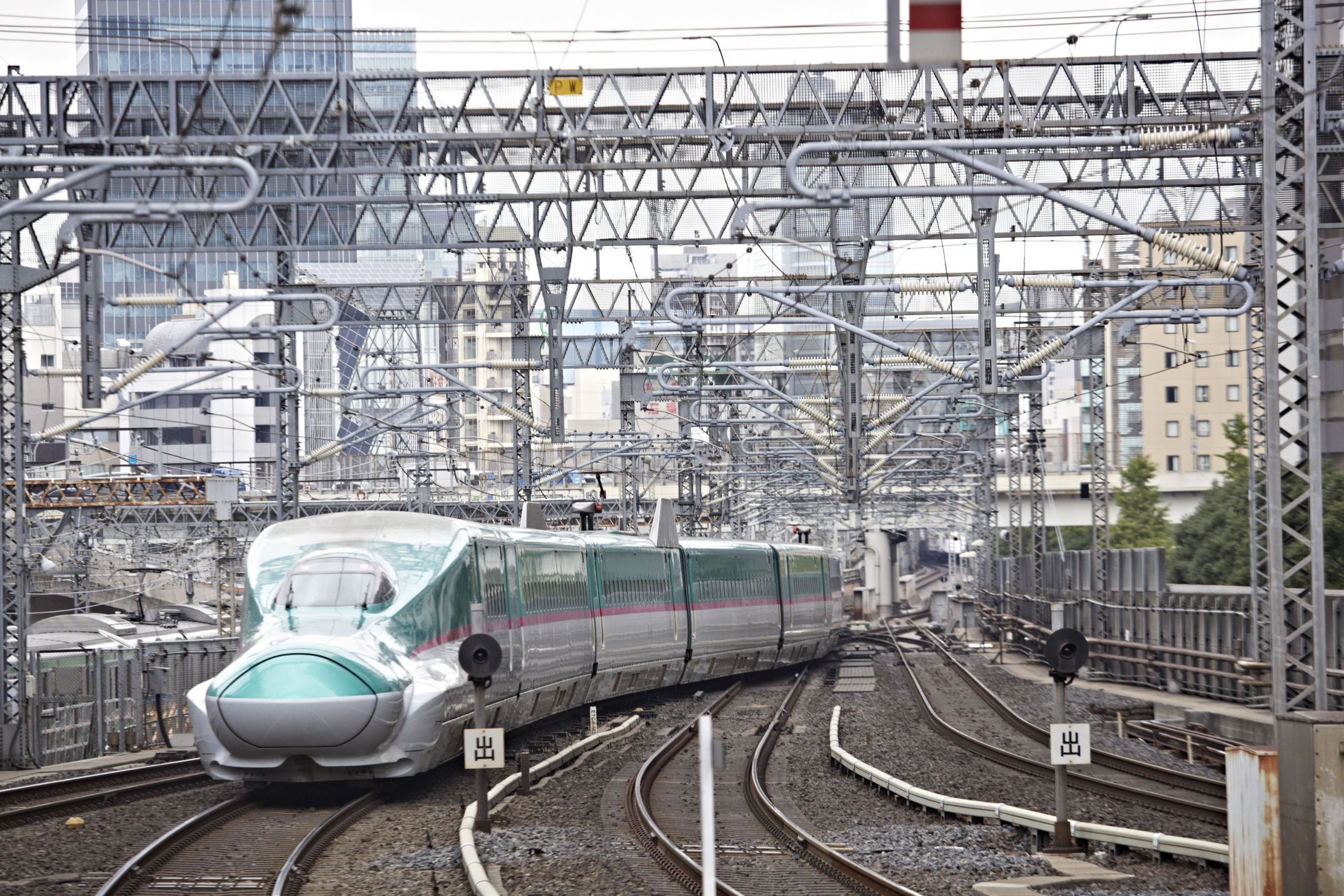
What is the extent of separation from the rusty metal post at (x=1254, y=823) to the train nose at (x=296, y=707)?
8.40m

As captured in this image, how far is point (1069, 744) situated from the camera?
1404cm

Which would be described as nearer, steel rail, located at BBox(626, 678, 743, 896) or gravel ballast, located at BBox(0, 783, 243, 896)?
gravel ballast, located at BBox(0, 783, 243, 896)

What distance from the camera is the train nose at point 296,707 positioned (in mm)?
15750

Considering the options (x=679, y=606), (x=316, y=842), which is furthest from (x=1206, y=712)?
(x=316, y=842)

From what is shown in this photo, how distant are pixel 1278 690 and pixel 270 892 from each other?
26.8 ft

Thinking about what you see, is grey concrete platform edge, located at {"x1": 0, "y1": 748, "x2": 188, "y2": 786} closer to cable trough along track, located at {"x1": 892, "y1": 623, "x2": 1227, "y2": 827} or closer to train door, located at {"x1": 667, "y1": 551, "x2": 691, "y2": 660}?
cable trough along track, located at {"x1": 892, "y1": 623, "x2": 1227, "y2": 827}

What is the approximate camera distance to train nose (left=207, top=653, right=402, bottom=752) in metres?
15.8

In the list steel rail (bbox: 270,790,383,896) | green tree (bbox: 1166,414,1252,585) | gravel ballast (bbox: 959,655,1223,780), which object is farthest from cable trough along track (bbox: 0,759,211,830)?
green tree (bbox: 1166,414,1252,585)

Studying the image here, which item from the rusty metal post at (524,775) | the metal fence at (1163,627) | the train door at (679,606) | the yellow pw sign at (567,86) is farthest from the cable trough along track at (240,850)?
the train door at (679,606)

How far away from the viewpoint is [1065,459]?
122562mm

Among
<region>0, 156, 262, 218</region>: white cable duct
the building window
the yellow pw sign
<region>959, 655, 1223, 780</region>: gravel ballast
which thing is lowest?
<region>959, 655, 1223, 780</region>: gravel ballast

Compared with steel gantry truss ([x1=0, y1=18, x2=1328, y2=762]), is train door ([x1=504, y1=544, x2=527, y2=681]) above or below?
below

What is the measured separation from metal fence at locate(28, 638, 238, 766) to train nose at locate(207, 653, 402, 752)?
7.16 metres

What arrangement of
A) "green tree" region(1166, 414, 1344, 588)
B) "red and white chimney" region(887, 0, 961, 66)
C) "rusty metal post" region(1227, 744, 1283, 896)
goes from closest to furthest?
1. "rusty metal post" region(1227, 744, 1283, 896)
2. "red and white chimney" region(887, 0, 961, 66)
3. "green tree" region(1166, 414, 1344, 588)
